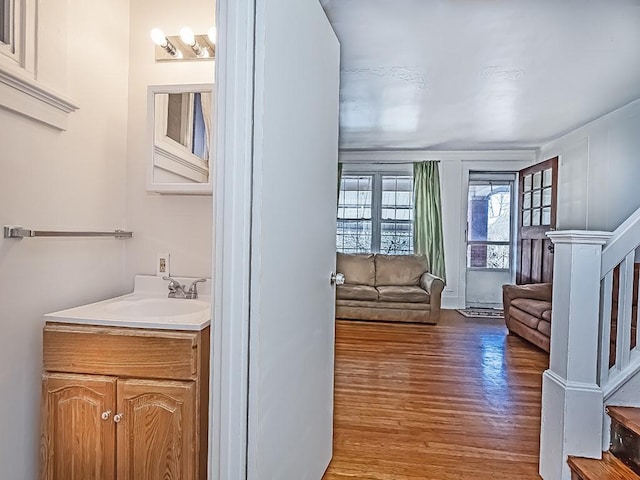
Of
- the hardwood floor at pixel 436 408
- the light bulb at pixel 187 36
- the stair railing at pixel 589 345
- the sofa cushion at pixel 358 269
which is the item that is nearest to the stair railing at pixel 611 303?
the stair railing at pixel 589 345

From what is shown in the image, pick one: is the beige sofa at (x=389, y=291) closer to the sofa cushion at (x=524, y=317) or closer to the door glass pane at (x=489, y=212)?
the sofa cushion at (x=524, y=317)

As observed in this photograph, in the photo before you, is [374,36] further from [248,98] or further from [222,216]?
[222,216]

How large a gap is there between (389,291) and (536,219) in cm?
217

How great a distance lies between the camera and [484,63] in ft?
9.81

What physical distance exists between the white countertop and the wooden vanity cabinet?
0.03 meters

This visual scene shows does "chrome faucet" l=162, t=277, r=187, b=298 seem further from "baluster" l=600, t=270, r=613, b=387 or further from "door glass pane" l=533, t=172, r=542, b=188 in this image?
"door glass pane" l=533, t=172, r=542, b=188

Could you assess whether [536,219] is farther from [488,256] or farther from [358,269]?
[358,269]

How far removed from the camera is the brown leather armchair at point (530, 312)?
3879 millimetres

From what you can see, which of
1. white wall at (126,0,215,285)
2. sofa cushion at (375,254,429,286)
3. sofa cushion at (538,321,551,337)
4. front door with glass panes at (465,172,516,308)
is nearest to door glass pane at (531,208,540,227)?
front door with glass panes at (465,172,516,308)

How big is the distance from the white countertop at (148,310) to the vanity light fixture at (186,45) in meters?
1.06

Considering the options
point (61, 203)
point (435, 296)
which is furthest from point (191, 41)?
point (435, 296)

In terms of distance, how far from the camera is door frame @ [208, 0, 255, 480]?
110 centimetres

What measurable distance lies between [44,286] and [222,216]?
97 centimetres

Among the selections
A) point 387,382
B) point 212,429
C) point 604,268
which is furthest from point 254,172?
point 387,382
